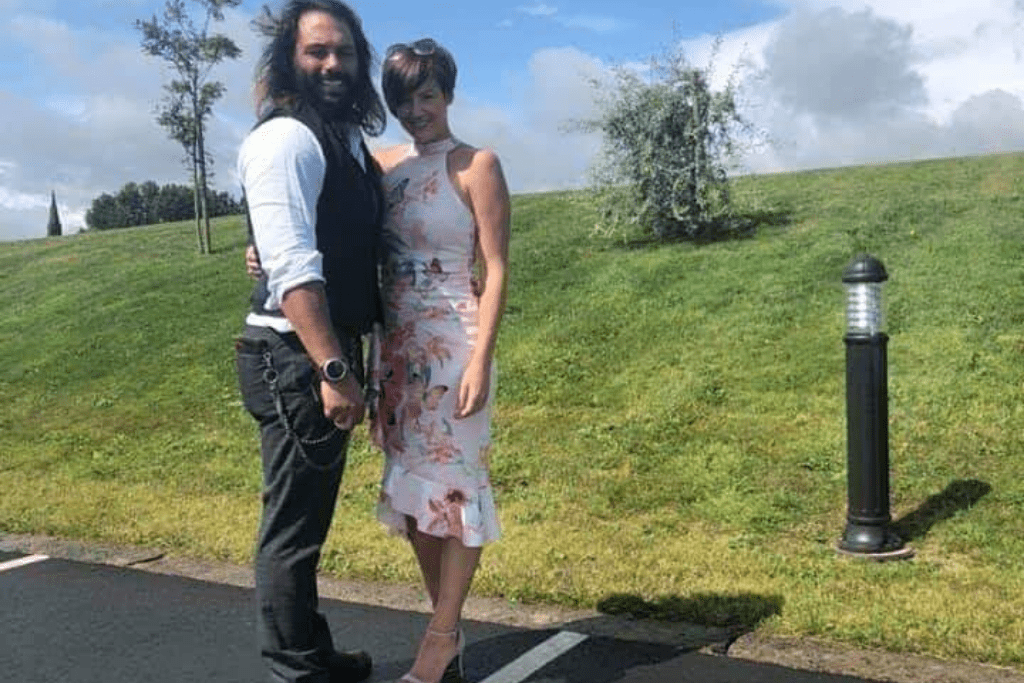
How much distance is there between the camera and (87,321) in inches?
468

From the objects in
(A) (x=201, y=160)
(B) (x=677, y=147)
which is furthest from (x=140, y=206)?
(B) (x=677, y=147)

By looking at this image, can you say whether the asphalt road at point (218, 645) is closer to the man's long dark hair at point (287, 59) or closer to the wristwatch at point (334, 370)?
the wristwatch at point (334, 370)

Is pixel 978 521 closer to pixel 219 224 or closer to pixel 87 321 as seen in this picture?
pixel 87 321

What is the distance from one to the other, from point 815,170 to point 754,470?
12.7 metres

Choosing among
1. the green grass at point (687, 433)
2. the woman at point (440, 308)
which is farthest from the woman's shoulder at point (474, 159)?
the green grass at point (687, 433)

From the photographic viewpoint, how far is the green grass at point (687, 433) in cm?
410

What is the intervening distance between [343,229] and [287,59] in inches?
19.6

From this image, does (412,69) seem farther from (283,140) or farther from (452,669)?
(452,669)

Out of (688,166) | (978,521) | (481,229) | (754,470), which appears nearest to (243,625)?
(481,229)

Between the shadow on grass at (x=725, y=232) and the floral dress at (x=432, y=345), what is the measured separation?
762 cm

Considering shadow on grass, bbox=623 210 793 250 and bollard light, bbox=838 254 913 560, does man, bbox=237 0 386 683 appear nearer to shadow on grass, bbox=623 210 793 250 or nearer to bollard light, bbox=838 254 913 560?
bollard light, bbox=838 254 913 560

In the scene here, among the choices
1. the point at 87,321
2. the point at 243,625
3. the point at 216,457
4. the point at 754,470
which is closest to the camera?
the point at 243,625

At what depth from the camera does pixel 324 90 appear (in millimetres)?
2891

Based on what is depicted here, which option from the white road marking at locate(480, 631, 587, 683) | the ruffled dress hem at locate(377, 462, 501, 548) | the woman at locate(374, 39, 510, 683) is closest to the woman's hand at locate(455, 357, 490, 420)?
the woman at locate(374, 39, 510, 683)
